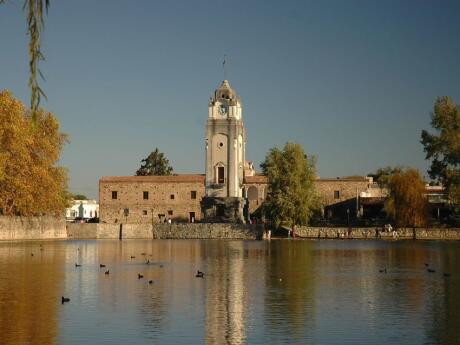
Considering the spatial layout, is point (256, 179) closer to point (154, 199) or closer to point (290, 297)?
point (154, 199)

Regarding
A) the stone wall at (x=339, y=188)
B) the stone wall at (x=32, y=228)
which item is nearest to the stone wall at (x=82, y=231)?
the stone wall at (x=32, y=228)

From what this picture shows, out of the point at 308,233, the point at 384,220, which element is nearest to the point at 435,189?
the point at 384,220

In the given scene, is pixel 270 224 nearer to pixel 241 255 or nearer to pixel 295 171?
pixel 295 171

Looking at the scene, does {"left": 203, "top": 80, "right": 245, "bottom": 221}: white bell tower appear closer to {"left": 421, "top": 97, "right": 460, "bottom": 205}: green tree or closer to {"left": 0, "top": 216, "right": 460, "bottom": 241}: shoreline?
{"left": 0, "top": 216, "right": 460, "bottom": 241}: shoreline

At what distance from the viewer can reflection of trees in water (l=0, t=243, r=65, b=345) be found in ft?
56.2

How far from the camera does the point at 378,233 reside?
237ft

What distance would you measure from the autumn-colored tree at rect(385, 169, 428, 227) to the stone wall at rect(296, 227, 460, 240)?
4.26 ft

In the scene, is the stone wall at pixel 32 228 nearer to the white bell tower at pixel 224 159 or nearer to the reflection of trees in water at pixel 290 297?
the white bell tower at pixel 224 159

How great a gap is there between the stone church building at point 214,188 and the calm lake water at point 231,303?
→ 41468mm

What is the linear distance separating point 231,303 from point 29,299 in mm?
5925

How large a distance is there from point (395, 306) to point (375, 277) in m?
9.39

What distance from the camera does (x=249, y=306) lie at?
22.0m

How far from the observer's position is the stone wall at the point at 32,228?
2441 inches

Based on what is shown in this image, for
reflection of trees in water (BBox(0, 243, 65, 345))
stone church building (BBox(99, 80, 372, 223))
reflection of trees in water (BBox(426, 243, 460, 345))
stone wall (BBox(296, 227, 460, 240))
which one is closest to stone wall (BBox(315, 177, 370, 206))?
stone church building (BBox(99, 80, 372, 223))
